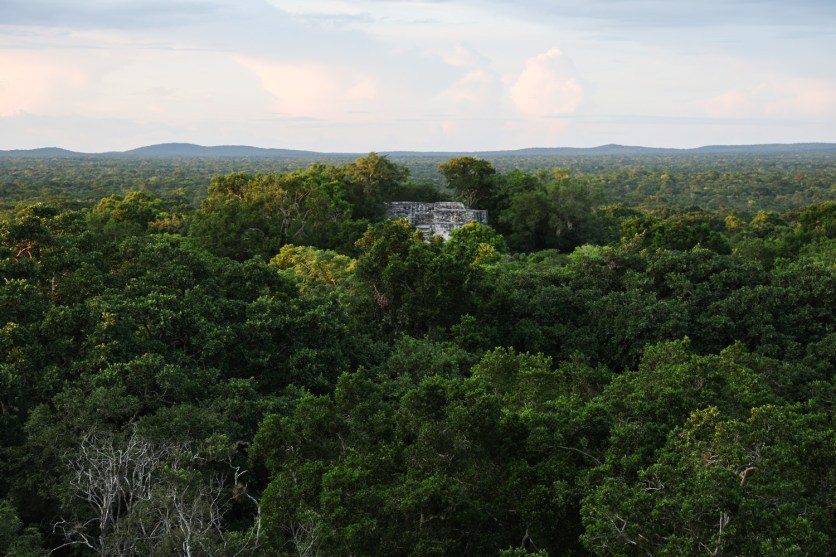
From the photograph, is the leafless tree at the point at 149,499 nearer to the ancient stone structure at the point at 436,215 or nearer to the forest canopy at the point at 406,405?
the forest canopy at the point at 406,405

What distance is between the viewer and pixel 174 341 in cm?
1633

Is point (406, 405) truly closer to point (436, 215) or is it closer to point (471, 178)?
point (436, 215)

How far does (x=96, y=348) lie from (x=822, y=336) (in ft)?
60.2

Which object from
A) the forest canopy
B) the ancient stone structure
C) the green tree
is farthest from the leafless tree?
the green tree

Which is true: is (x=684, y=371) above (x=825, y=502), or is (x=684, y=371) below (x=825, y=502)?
above

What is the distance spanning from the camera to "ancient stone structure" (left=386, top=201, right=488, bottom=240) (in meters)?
44.2

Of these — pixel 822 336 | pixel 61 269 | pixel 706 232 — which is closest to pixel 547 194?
pixel 706 232

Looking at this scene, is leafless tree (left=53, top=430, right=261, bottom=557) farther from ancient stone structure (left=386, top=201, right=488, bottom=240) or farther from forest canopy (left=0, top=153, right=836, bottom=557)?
ancient stone structure (left=386, top=201, right=488, bottom=240)

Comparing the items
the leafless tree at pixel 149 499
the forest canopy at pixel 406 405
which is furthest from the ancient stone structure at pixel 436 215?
the leafless tree at pixel 149 499

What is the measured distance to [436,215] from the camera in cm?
4534

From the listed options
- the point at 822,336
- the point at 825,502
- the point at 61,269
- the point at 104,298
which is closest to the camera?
the point at 825,502

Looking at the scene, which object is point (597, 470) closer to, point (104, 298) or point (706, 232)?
point (104, 298)

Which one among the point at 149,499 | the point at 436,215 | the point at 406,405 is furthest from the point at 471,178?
the point at 149,499

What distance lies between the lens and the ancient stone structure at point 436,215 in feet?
145
